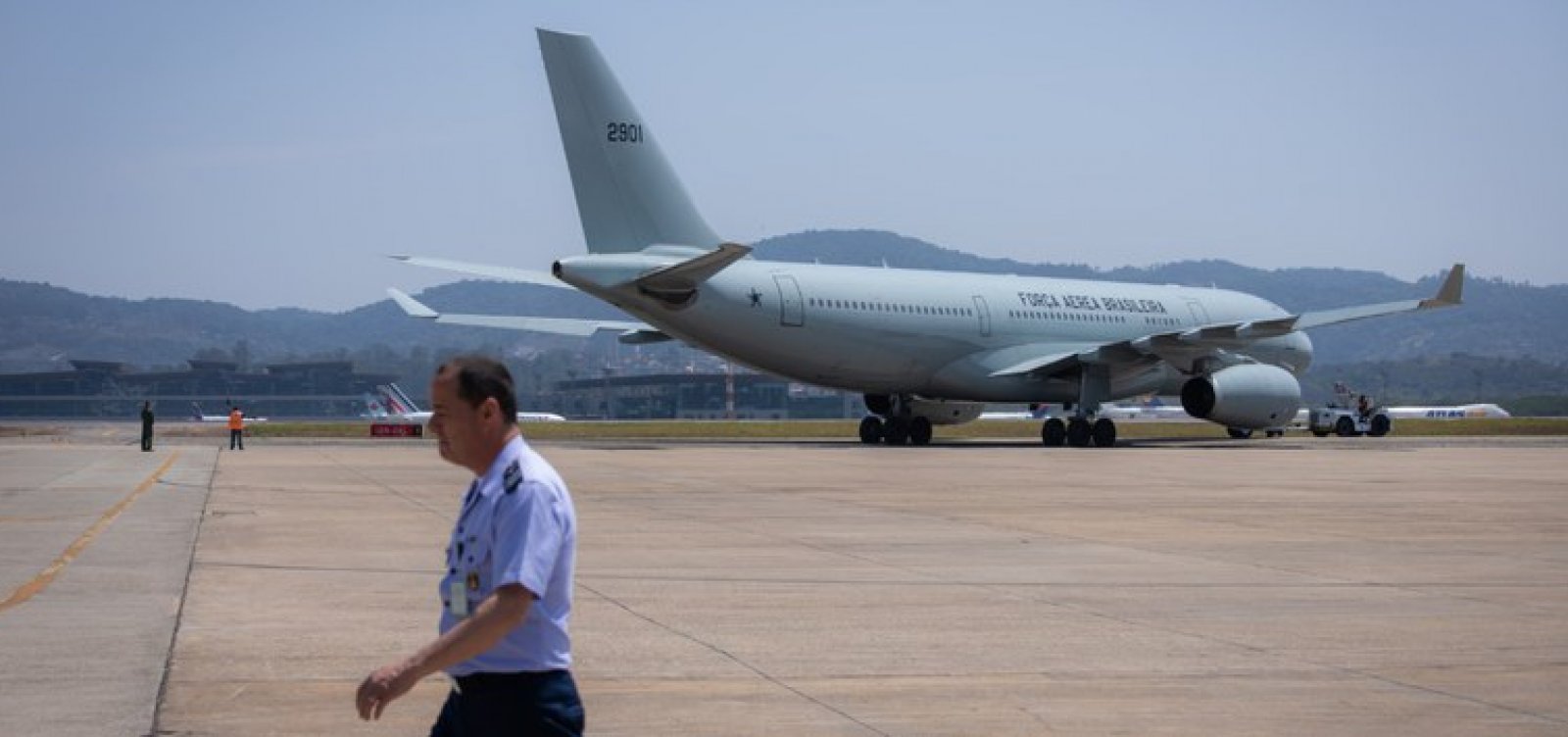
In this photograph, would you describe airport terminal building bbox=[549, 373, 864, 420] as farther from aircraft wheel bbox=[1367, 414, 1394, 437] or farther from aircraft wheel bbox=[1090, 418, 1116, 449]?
aircraft wheel bbox=[1090, 418, 1116, 449]

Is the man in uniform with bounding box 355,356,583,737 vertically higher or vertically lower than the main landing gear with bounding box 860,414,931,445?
lower

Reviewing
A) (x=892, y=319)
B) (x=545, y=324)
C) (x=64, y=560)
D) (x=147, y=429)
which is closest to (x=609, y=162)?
(x=892, y=319)

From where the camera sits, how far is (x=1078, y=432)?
4756 centimetres

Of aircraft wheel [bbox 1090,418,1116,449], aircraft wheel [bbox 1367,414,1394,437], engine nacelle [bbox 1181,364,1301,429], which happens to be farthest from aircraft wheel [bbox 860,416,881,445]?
aircraft wheel [bbox 1367,414,1394,437]

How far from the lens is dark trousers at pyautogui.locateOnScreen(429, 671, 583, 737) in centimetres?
574

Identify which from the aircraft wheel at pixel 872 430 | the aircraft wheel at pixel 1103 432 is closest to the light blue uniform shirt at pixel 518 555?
the aircraft wheel at pixel 1103 432

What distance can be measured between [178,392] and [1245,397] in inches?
5304

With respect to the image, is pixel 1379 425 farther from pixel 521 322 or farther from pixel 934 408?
pixel 521 322

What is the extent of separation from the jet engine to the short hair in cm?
4395

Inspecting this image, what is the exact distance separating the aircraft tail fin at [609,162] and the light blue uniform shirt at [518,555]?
34.3m

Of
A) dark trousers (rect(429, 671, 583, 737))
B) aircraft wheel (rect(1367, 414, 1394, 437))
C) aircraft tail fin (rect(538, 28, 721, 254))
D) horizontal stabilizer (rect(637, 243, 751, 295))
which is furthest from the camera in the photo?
aircraft wheel (rect(1367, 414, 1394, 437))

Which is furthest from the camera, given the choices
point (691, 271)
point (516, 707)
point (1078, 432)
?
point (1078, 432)

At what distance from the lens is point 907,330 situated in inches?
1815

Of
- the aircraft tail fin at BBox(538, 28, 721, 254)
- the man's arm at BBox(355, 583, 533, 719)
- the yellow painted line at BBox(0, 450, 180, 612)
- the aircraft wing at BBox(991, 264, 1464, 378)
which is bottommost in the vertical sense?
the yellow painted line at BBox(0, 450, 180, 612)
